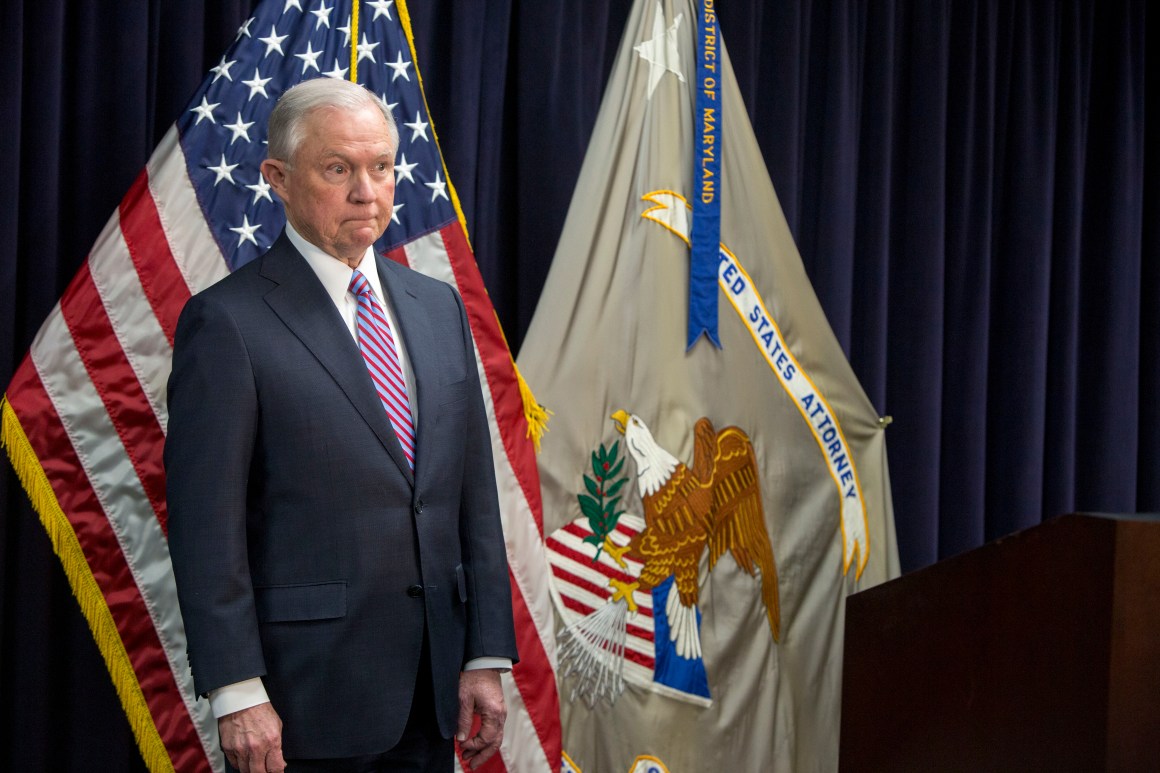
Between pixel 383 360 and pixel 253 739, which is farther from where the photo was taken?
pixel 383 360

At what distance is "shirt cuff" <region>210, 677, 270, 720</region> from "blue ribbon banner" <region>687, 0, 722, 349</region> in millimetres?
1340

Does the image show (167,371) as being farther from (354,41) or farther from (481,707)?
(481,707)

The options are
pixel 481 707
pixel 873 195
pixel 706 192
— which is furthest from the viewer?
pixel 873 195

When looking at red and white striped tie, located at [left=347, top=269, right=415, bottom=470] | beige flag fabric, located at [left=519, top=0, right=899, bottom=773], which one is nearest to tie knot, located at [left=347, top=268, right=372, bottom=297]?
red and white striped tie, located at [left=347, top=269, right=415, bottom=470]

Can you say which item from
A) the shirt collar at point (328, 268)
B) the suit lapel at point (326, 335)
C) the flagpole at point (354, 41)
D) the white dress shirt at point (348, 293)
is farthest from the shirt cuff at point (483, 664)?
the flagpole at point (354, 41)

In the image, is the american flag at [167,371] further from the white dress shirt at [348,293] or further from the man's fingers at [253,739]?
the man's fingers at [253,739]

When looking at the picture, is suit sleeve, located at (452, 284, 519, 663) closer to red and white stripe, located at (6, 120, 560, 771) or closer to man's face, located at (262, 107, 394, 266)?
man's face, located at (262, 107, 394, 266)

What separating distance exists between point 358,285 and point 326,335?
0.32 ft

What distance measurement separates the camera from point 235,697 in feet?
4.55

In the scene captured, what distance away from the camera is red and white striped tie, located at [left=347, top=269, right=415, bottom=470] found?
1558 millimetres

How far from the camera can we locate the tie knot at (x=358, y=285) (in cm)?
158

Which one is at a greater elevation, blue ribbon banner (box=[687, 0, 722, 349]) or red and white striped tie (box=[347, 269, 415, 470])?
blue ribbon banner (box=[687, 0, 722, 349])

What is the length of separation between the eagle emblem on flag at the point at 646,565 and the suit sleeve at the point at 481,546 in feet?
2.33

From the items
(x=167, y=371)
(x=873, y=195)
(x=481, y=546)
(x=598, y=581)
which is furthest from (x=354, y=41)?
(x=873, y=195)
